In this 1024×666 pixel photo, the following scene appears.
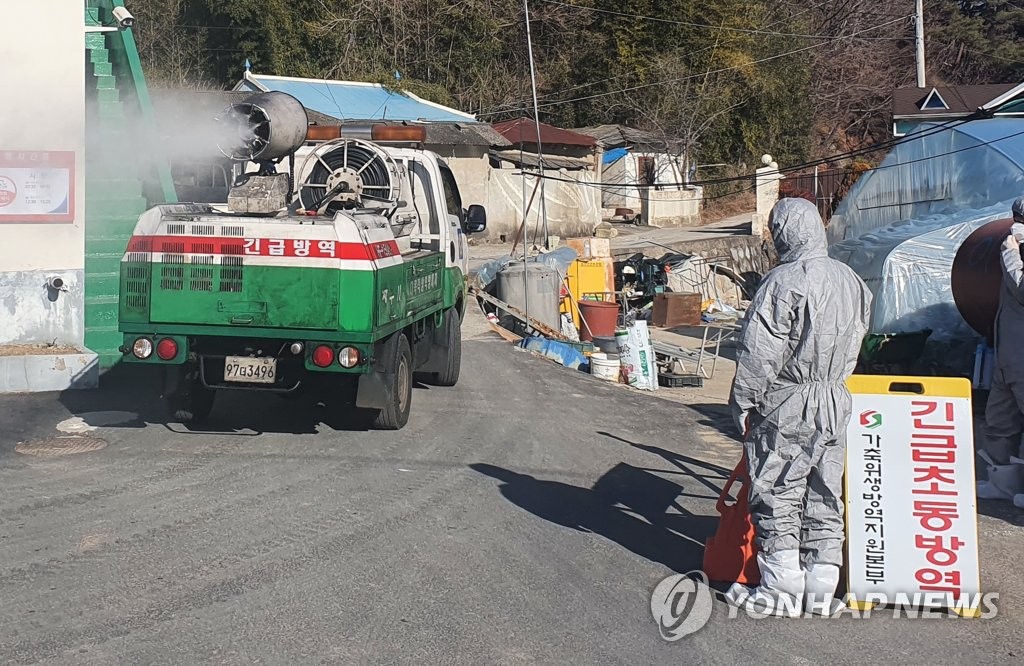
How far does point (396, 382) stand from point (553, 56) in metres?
39.8

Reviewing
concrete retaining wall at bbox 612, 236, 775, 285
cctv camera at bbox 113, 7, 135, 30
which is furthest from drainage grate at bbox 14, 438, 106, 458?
concrete retaining wall at bbox 612, 236, 775, 285

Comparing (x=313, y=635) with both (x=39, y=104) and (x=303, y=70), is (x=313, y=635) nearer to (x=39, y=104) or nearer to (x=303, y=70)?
(x=39, y=104)

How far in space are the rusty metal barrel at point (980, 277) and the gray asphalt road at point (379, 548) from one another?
3967 millimetres

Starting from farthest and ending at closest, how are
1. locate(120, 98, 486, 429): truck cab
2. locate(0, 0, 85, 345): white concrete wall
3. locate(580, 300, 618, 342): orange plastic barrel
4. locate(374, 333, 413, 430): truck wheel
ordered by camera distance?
locate(580, 300, 618, 342): orange plastic barrel < locate(0, 0, 85, 345): white concrete wall < locate(374, 333, 413, 430): truck wheel < locate(120, 98, 486, 429): truck cab

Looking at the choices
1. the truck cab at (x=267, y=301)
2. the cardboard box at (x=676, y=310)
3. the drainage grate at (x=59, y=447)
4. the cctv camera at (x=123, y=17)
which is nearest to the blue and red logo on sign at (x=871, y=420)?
the truck cab at (x=267, y=301)

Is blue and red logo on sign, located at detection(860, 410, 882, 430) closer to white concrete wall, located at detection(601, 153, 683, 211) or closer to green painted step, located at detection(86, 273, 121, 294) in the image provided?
green painted step, located at detection(86, 273, 121, 294)

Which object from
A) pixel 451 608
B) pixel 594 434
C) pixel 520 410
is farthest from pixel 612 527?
pixel 520 410

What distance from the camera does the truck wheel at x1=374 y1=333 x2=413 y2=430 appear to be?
8.91 metres

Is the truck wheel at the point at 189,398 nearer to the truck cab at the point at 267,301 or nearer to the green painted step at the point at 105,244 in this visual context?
the truck cab at the point at 267,301

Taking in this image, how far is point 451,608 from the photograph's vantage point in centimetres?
532

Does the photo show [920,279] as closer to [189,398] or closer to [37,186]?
[189,398]

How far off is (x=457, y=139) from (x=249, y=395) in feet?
71.3

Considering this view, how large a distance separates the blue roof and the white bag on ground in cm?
1836

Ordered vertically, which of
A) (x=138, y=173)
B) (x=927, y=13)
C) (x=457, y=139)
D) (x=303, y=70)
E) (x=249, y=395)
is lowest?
(x=249, y=395)
